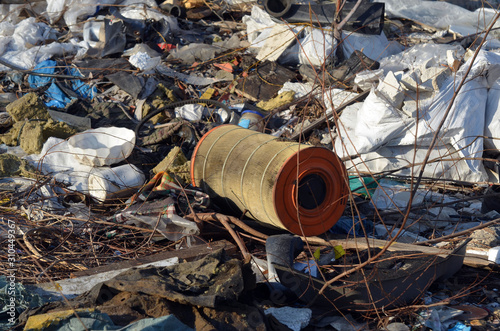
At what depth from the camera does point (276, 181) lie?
357 cm

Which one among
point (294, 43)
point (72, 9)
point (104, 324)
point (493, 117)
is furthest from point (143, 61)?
point (104, 324)

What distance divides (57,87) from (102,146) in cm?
224

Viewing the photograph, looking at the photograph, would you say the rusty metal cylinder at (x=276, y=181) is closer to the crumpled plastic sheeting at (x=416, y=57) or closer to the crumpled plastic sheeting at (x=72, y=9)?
the crumpled plastic sheeting at (x=416, y=57)

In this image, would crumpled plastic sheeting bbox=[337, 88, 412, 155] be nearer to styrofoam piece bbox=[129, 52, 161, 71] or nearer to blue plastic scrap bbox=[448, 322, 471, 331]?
blue plastic scrap bbox=[448, 322, 471, 331]

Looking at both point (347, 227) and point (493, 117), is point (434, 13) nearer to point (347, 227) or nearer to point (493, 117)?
point (493, 117)

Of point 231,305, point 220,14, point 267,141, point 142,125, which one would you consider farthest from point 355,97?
point 220,14

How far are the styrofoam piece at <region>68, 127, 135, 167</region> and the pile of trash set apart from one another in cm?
2

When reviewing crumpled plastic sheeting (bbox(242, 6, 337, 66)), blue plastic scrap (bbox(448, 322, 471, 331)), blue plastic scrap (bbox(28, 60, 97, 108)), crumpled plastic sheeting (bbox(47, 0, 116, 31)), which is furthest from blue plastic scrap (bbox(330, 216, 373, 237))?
crumpled plastic sheeting (bbox(47, 0, 116, 31))

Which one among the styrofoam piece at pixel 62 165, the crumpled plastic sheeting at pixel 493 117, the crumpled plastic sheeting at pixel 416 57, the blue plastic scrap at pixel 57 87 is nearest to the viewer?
the styrofoam piece at pixel 62 165

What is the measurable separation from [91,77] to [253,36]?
8.14ft

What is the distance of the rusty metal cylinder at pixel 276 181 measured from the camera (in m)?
3.64

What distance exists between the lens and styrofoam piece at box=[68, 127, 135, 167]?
490cm

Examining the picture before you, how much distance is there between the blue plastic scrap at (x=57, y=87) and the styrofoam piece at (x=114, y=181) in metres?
2.43

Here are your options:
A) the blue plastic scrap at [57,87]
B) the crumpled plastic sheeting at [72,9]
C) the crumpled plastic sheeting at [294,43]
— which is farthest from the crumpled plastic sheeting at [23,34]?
the crumpled plastic sheeting at [294,43]
